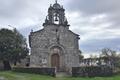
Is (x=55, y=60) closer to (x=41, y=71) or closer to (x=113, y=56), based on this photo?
(x=41, y=71)

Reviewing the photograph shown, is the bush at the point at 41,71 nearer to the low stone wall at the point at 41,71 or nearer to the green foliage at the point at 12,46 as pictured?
the low stone wall at the point at 41,71

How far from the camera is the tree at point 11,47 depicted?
39.4 m

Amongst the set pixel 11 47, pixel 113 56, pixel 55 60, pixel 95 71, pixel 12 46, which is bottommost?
pixel 95 71

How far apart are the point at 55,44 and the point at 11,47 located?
6884 mm

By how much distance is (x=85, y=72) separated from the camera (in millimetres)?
30453

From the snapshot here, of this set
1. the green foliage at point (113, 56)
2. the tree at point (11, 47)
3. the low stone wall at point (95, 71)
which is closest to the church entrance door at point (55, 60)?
the tree at point (11, 47)

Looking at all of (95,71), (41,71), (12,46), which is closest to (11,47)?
(12,46)

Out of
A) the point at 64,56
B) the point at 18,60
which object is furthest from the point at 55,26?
the point at 18,60

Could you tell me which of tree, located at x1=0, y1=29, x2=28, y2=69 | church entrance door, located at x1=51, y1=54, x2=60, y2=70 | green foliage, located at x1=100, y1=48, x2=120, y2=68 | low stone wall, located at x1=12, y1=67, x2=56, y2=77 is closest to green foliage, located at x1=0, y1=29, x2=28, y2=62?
tree, located at x1=0, y1=29, x2=28, y2=69

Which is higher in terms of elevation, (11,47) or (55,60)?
(11,47)

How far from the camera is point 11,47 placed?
4009 centimetres

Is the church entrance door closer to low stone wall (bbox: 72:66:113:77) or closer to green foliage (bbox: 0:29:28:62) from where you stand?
green foliage (bbox: 0:29:28:62)

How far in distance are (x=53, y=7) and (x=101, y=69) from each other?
13.4 metres

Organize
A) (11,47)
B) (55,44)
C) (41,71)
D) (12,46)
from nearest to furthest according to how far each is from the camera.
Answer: (41,71)
(55,44)
(11,47)
(12,46)
